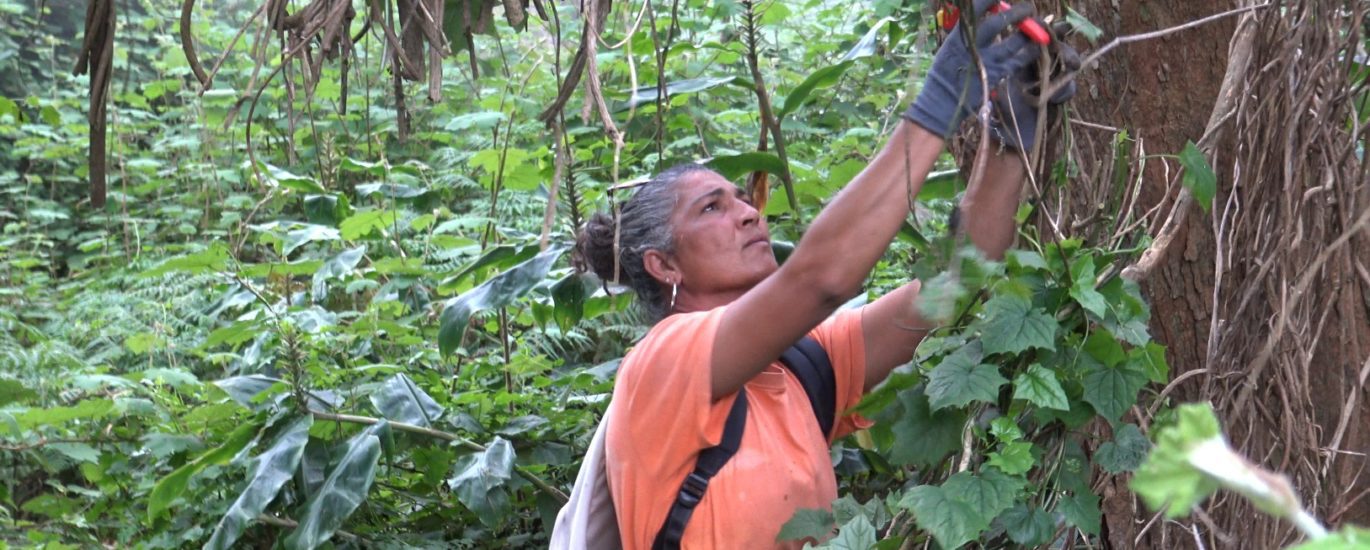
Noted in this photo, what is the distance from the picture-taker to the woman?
174cm

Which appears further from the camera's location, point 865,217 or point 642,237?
point 642,237

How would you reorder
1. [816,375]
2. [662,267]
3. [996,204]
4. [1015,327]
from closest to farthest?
1. [1015,327]
2. [996,204]
3. [816,375]
4. [662,267]

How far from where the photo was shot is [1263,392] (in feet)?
5.68

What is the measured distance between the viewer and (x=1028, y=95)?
1.71 meters

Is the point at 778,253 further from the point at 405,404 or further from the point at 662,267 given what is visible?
the point at 405,404

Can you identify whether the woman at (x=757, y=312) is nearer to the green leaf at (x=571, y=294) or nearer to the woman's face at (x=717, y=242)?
the woman's face at (x=717, y=242)

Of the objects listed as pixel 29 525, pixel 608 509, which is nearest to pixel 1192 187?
pixel 608 509

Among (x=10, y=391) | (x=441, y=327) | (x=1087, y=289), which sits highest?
(x=1087, y=289)

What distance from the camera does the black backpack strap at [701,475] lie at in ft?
6.84

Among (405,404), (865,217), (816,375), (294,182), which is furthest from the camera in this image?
(294,182)

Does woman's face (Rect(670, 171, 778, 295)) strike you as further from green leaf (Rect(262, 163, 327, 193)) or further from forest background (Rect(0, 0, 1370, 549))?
green leaf (Rect(262, 163, 327, 193))

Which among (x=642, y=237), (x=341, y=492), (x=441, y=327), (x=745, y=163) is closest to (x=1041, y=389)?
(x=642, y=237)

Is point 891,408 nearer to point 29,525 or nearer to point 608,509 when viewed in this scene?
point 608,509

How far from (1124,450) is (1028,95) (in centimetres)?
47
